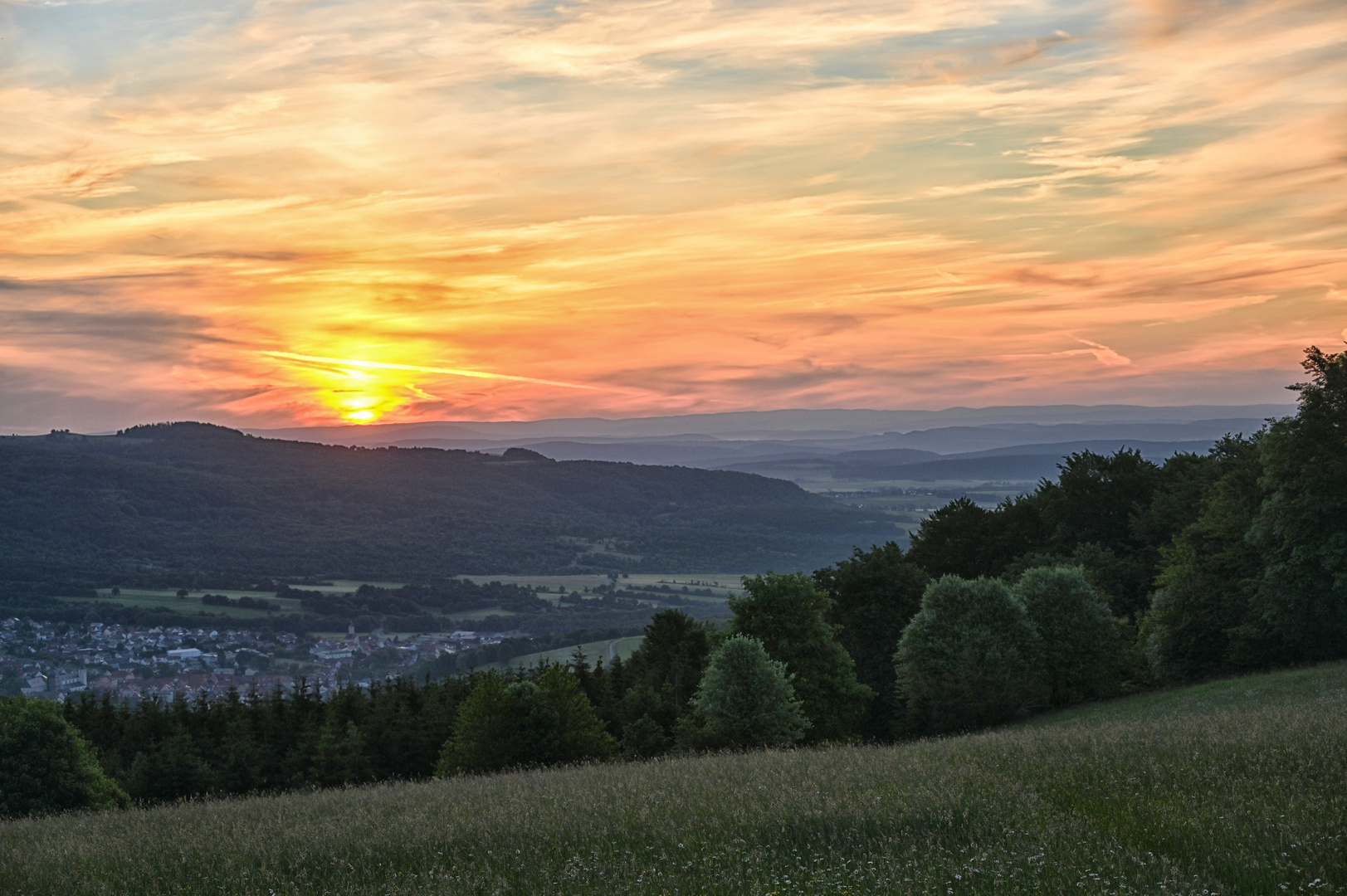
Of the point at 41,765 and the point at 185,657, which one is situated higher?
the point at 41,765

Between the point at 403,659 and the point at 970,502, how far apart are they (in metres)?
126

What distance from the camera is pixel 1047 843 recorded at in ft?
31.8

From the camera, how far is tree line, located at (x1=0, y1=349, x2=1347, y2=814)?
1661 inches

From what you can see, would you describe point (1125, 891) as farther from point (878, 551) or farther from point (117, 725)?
point (117, 725)

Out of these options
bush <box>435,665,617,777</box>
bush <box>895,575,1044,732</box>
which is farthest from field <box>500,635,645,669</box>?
bush <box>435,665,617,777</box>

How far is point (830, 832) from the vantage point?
11.2 meters

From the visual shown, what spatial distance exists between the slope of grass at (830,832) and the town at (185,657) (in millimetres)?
141169

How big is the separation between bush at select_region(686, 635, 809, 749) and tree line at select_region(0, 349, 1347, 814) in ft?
0.27

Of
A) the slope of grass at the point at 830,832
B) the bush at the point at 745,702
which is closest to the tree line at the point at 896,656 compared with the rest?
the bush at the point at 745,702

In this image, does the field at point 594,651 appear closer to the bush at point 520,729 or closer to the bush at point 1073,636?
the bush at point 1073,636

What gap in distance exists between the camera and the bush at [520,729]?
141ft

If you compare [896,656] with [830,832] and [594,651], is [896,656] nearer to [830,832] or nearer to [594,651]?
[830,832]

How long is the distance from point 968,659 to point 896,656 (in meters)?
3.99

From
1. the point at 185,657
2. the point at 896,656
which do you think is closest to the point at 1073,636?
the point at 896,656
